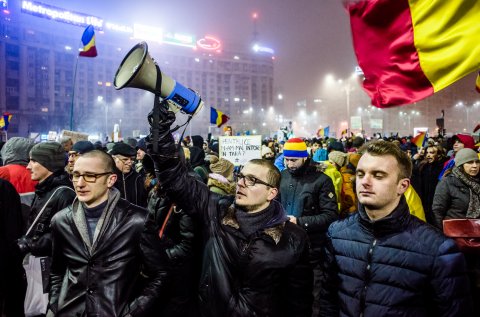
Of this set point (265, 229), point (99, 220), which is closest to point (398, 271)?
point (265, 229)

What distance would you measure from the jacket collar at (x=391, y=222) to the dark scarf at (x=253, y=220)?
28.9 inches

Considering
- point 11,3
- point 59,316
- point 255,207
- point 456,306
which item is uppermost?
point 11,3

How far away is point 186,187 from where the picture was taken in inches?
121

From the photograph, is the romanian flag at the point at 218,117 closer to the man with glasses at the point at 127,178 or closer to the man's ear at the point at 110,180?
the man with glasses at the point at 127,178

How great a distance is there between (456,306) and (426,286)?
19 centimetres

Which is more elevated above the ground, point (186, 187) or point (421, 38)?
point (421, 38)

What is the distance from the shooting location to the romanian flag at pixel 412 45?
2.69 m

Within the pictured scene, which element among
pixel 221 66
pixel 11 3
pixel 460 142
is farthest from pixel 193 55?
pixel 460 142

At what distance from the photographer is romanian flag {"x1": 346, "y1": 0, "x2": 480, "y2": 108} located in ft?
8.82

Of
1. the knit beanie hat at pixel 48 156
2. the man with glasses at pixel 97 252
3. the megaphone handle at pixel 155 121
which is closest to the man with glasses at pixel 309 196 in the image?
the man with glasses at pixel 97 252

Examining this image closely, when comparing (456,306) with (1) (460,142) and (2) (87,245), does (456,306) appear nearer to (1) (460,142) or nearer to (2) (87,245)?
(2) (87,245)

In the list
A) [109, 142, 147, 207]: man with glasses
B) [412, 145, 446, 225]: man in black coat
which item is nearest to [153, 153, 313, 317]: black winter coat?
[109, 142, 147, 207]: man with glasses

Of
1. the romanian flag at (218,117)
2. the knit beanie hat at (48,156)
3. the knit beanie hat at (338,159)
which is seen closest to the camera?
the knit beanie hat at (48,156)

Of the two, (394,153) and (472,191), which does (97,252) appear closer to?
(394,153)
